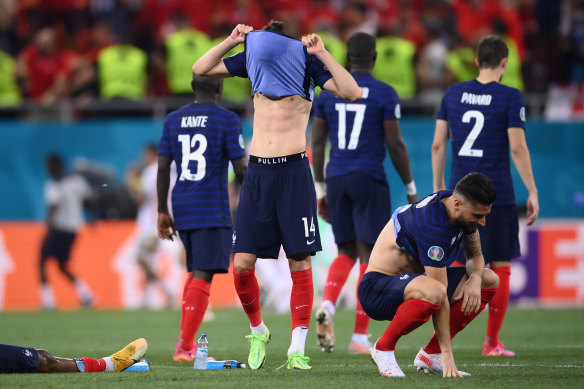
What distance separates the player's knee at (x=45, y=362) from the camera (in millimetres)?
6535

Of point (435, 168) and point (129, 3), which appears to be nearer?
point (435, 168)

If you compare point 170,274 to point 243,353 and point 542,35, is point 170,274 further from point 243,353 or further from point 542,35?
point 542,35

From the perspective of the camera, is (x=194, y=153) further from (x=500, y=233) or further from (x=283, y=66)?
(x=500, y=233)

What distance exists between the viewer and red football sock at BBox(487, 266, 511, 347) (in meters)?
8.28

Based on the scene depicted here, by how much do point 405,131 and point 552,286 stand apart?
3.31 meters

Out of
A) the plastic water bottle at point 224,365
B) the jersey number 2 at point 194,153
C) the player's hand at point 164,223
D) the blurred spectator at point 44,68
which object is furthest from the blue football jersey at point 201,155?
the blurred spectator at point 44,68

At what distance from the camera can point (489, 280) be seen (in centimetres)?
689

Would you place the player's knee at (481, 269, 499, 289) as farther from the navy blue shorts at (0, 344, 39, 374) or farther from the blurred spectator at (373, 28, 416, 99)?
the blurred spectator at (373, 28, 416, 99)

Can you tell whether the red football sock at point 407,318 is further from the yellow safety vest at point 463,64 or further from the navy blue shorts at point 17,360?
the yellow safety vest at point 463,64

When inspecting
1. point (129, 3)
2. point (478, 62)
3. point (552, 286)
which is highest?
point (129, 3)

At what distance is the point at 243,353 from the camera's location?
8688mm

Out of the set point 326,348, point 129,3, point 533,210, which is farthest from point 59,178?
point 533,210

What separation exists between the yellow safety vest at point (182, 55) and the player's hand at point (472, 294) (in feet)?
33.6

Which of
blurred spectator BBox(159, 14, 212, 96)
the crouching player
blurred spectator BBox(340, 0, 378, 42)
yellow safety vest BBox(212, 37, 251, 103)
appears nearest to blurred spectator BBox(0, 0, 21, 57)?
blurred spectator BBox(159, 14, 212, 96)
